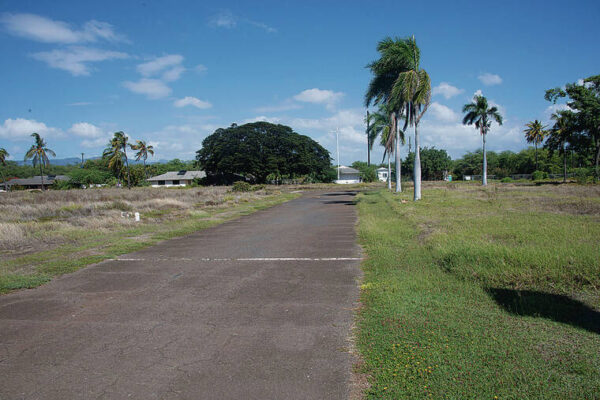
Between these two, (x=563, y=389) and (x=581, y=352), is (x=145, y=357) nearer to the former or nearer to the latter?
(x=563, y=389)

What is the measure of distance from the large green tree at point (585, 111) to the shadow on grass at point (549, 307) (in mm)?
43934

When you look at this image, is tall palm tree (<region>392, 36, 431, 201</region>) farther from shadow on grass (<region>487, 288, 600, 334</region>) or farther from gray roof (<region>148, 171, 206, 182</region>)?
gray roof (<region>148, 171, 206, 182</region>)

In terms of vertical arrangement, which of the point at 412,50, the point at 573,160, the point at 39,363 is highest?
the point at 412,50

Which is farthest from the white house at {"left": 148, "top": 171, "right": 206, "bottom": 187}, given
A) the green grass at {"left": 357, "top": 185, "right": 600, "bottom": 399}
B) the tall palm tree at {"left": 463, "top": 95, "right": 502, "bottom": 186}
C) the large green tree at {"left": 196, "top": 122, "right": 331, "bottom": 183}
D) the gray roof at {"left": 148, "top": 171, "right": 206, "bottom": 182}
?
the green grass at {"left": 357, "top": 185, "right": 600, "bottom": 399}

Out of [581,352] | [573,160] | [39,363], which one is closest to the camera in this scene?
[581,352]

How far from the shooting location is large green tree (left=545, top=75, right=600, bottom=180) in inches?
1561

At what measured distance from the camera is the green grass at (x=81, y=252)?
769 cm

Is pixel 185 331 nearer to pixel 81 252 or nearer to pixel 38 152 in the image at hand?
pixel 81 252

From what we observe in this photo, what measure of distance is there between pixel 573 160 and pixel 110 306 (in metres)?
84.5

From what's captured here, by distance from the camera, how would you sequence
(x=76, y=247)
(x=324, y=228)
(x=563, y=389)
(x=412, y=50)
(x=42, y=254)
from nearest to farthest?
(x=563, y=389), (x=42, y=254), (x=76, y=247), (x=324, y=228), (x=412, y=50)

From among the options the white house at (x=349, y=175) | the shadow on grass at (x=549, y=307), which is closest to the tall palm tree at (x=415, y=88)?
the shadow on grass at (x=549, y=307)

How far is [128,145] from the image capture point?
72.8 metres

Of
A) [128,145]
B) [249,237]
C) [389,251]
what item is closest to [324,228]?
[249,237]

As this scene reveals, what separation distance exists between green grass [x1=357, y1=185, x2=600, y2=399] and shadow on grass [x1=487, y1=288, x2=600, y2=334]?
0.04 feet
